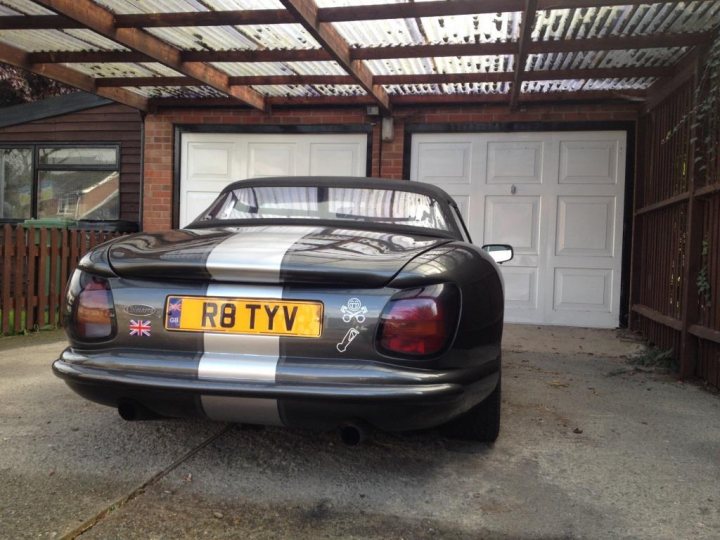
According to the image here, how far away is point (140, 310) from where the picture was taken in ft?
7.20

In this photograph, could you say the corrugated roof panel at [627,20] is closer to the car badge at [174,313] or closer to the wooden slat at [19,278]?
the car badge at [174,313]

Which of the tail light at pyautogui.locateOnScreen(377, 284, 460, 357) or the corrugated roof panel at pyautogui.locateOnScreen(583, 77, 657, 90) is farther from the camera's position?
the corrugated roof panel at pyautogui.locateOnScreen(583, 77, 657, 90)

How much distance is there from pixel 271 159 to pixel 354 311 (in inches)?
264

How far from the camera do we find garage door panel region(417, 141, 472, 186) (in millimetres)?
7918

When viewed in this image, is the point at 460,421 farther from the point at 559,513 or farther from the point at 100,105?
the point at 100,105

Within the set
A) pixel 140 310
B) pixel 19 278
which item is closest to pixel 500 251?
pixel 140 310

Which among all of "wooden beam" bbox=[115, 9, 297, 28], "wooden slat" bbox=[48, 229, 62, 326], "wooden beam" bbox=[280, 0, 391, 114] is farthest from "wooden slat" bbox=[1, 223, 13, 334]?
"wooden beam" bbox=[280, 0, 391, 114]

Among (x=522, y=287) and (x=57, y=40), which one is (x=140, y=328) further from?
(x=522, y=287)

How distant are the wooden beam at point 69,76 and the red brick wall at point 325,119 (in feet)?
1.42

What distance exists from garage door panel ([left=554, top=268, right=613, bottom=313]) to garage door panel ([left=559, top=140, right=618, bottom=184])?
1.14 m

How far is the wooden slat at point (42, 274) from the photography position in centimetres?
640

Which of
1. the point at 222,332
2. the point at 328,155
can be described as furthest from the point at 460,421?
the point at 328,155

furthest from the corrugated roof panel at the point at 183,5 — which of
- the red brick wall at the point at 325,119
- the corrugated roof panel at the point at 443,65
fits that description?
the red brick wall at the point at 325,119

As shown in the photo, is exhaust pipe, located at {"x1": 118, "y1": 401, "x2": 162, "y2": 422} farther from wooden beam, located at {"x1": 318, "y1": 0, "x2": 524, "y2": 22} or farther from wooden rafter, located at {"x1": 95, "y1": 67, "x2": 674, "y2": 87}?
wooden rafter, located at {"x1": 95, "y1": 67, "x2": 674, "y2": 87}
